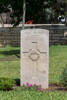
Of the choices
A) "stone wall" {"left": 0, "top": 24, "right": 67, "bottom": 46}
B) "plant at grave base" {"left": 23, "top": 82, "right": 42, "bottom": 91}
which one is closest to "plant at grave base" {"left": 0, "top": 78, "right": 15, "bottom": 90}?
"plant at grave base" {"left": 23, "top": 82, "right": 42, "bottom": 91}

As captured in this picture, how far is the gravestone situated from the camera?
1072cm

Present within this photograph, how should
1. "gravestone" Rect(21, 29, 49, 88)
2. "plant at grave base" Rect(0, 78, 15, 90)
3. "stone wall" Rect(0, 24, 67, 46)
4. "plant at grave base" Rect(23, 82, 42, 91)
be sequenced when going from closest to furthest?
1. "plant at grave base" Rect(0, 78, 15, 90)
2. "plant at grave base" Rect(23, 82, 42, 91)
3. "gravestone" Rect(21, 29, 49, 88)
4. "stone wall" Rect(0, 24, 67, 46)

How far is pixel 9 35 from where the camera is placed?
94.0ft

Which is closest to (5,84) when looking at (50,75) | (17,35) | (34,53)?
(34,53)

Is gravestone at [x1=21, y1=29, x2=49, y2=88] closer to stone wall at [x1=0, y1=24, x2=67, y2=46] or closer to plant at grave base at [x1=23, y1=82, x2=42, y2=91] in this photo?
plant at grave base at [x1=23, y1=82, x2=42, y2=91]

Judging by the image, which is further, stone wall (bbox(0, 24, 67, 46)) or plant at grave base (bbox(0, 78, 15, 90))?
stone wall (bbox(0, 24, 67, 46))

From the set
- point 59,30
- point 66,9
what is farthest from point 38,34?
point 66,9

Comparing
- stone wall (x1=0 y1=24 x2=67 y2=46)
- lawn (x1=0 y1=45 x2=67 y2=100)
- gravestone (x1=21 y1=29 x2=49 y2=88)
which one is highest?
gravestone (x1=21 y1=29 x2=49 y2=88)

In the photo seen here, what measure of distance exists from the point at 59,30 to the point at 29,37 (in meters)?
17.8

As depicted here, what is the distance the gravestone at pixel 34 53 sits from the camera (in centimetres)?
1072

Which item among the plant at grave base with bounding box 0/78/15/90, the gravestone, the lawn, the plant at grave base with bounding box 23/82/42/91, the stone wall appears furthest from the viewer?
the stone wall

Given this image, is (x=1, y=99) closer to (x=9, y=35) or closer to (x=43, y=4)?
(x=43, y=4)

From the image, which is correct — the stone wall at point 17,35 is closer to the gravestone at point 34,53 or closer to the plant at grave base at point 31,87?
the gravestone at point 34,53

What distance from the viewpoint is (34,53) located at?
10680 millimetres
